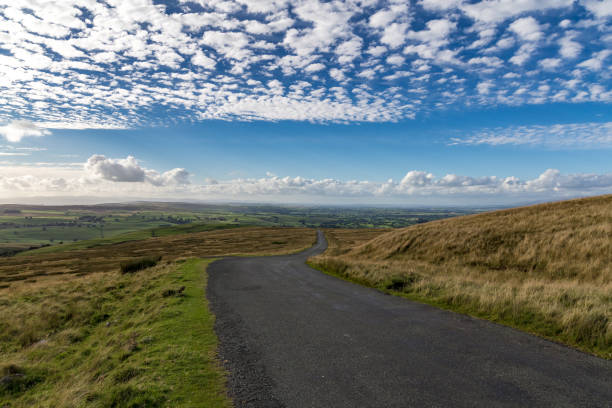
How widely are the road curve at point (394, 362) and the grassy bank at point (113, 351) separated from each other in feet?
2.76

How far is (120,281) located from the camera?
83.5 ft

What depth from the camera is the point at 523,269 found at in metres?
19.5

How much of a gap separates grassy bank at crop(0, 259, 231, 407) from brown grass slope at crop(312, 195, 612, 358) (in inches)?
407

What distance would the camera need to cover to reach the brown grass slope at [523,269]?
970cm

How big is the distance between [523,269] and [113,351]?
76.9 feet

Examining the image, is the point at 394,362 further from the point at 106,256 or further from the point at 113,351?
the point at 106,256

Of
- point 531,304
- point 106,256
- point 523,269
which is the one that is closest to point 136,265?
point 531,304

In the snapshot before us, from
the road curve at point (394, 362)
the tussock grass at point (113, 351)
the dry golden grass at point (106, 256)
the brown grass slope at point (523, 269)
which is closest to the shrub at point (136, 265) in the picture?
the tussock grass at point (113, 351)

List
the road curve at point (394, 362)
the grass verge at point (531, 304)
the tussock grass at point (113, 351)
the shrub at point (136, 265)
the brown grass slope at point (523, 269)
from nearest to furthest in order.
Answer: the road curve at point (394, 362) < the tussock grass at point (113, 351) < the grass verge at point (531, 304) < the brown grass slope at point (523, 269) < the shrub at point (136, 265)

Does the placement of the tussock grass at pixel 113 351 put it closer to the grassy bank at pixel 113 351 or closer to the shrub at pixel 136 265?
the grassy bank at pixel 113 351

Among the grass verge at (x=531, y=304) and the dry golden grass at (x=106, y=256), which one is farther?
the dry golden grass at (x=106, y=256)

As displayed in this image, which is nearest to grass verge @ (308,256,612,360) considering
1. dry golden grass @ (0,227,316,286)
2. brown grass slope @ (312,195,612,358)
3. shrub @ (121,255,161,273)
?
brown grass slope @ (312,195,612,358)

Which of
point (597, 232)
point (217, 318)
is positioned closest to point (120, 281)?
point (217, 318)

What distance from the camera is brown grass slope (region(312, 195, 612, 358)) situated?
970cm
